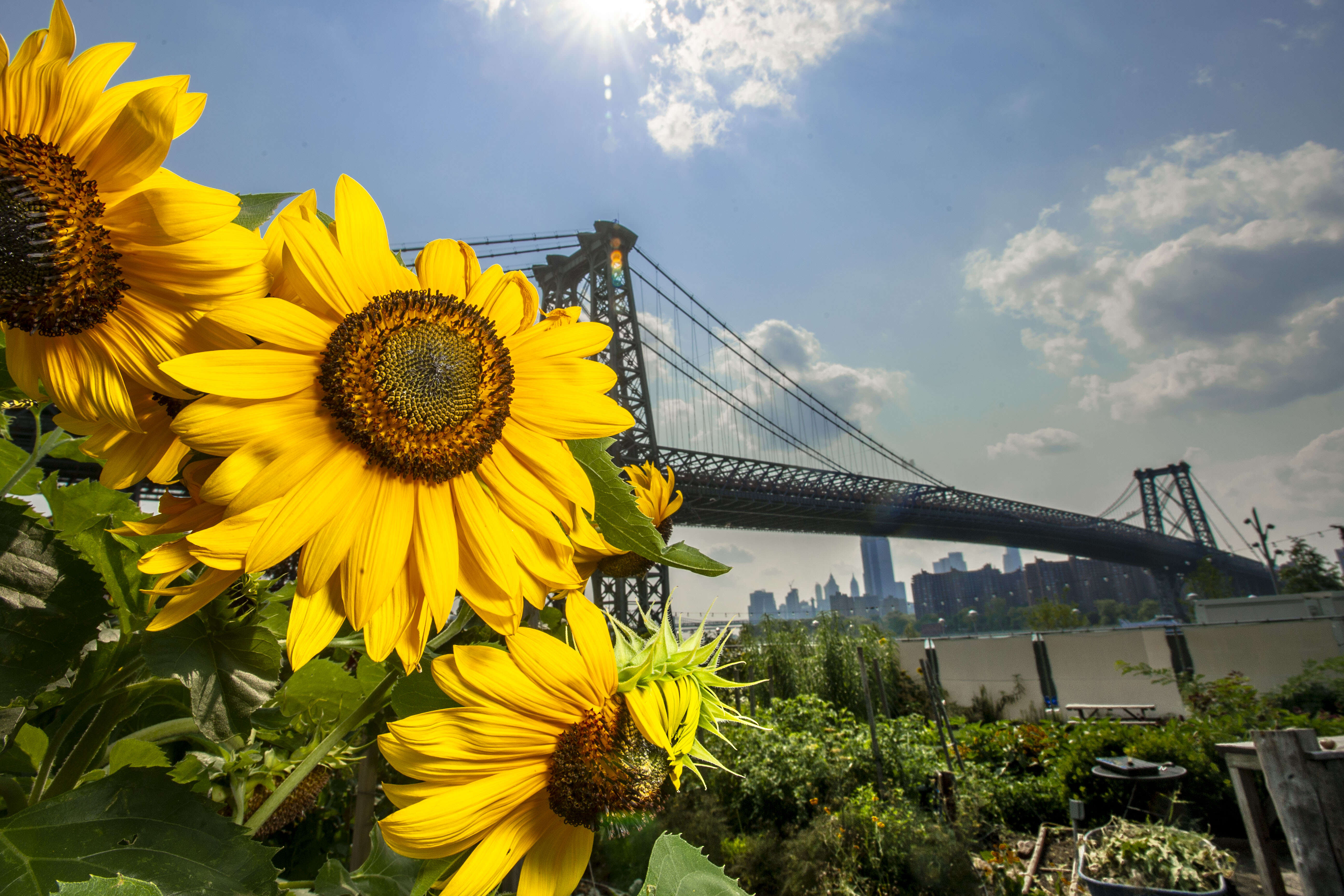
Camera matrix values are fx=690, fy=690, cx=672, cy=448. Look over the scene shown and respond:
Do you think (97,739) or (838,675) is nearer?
(97,739)

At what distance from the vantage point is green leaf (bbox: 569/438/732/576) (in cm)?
26

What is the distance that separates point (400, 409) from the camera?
0.78 ft

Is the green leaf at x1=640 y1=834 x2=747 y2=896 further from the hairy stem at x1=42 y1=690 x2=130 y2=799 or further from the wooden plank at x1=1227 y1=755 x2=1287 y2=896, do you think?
the wooden plank at x1=1227 y1=755 x2=1287 y2=896

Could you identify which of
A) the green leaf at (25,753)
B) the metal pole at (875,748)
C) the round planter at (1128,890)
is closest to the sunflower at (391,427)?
the green leaf at (25,753)

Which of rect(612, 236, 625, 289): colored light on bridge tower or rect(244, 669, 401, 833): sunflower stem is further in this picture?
rect(612, 236, 625, 289): colored light on bridge tower

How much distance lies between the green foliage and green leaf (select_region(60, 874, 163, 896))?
4.58m

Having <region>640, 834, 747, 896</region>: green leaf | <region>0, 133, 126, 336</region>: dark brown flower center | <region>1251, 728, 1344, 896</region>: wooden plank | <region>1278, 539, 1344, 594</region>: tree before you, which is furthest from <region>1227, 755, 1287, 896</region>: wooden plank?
<region>1278, 539, 1344, 594</region>: tree

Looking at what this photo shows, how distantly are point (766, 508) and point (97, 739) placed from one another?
59.7ft

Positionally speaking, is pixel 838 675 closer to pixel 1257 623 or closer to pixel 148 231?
pixel 1257 623

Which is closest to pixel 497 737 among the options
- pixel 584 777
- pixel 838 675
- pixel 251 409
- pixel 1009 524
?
pixel 584 777

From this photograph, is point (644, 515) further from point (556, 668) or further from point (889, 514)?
point (889, 514)

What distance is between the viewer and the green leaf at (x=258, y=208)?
0.84ft

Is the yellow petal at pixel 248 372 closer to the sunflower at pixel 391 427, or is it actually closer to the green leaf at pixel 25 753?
the sunflower at pixel 391 427

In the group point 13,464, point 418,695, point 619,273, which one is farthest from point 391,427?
point 619,273
